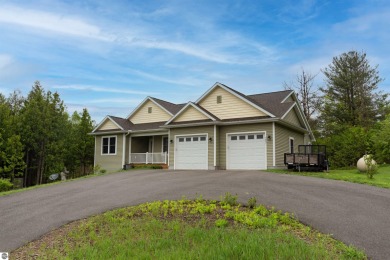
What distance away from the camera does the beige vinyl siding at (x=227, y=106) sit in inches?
737

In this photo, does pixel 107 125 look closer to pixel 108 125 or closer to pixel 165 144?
pixel 108 125

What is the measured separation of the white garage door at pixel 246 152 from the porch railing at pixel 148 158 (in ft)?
17.8

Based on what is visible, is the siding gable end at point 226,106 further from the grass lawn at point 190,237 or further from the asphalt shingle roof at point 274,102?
the grass lawn at point 190,237

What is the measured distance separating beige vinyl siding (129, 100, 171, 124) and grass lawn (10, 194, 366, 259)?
16634 millimetres

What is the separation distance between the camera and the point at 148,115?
973 inches

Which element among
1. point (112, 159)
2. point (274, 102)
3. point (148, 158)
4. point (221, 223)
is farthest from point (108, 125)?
point (221, 223)

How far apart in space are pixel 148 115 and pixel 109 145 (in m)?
3.97

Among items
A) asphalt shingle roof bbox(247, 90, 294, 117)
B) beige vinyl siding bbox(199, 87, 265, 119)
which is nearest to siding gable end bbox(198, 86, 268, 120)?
beige vinyl siding bbox(199, 87, 265, 119)

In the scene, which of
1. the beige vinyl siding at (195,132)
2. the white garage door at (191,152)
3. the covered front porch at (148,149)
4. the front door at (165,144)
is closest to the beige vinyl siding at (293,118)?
the beige vinyl siding at (195,132)

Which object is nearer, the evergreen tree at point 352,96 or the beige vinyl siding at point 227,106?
the beige vinyl siding at point 227,106

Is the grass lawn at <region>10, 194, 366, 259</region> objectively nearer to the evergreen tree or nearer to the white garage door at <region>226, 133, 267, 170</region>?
the white garage door at <region>226, 133, 267, 170</region>

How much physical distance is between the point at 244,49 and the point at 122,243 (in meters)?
11.2

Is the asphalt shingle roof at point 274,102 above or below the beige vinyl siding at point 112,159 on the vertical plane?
above

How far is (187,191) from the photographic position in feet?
32.0
